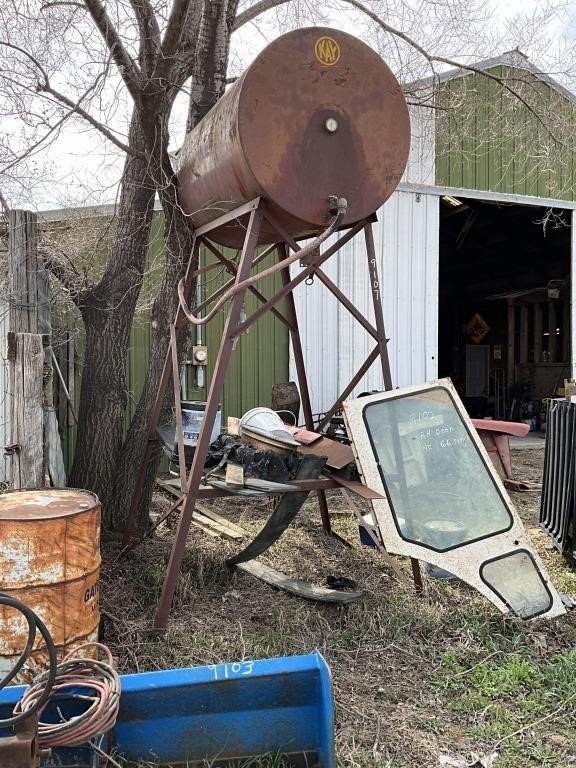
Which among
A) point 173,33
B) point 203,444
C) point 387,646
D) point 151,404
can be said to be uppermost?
point 173,33

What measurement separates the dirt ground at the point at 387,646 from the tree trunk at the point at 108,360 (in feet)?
2.51

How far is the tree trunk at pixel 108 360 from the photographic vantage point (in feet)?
18.1

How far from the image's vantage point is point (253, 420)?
4508mm

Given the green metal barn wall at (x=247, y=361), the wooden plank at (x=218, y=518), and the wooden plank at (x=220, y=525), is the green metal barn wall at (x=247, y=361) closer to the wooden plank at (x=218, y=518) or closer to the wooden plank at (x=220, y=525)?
the wooden plank at (x=218, y=518)

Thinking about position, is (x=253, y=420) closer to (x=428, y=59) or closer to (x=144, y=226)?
(x=144, y=226)

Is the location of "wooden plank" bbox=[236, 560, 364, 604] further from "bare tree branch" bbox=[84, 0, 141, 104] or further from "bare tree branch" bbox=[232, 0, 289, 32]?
"bare tree branch" bbox=[232, 0, 289, 32]

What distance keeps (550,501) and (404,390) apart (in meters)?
1.98

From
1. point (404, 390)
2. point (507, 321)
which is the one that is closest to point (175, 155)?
point (404, 390)

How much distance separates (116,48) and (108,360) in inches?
97.4

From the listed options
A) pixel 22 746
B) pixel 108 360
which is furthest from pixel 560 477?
pixel 22 746

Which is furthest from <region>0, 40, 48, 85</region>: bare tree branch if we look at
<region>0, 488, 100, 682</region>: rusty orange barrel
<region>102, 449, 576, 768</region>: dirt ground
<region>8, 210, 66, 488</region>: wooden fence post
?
<region>102, 449, 576, 768</region>: dirt ground

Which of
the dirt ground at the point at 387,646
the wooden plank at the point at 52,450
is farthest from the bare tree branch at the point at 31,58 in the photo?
the dirt ground at the point at 387,646

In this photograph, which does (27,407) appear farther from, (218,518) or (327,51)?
(327,51)

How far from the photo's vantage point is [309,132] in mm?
3836
